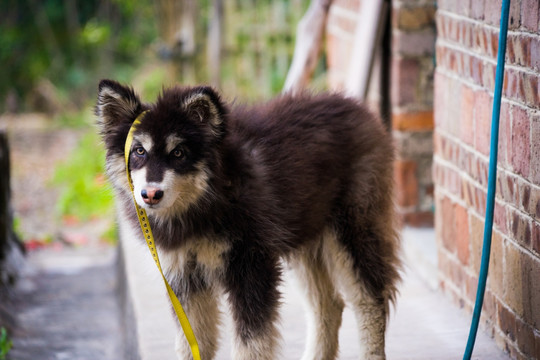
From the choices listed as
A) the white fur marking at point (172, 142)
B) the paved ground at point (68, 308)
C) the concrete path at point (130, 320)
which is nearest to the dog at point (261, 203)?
the white fur marking at point (172, 142)

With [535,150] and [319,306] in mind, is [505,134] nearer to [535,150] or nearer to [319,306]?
→ [535,150]

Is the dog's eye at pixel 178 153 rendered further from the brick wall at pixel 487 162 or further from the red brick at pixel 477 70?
the red brick at pixel 477 70

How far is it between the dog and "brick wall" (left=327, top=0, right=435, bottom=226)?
6.79 feet

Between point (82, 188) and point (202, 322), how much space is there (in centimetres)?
745

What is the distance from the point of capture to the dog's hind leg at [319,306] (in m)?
4.37

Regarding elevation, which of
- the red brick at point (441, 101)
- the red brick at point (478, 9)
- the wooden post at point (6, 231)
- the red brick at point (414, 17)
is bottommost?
the wooden post at point (6, 231)

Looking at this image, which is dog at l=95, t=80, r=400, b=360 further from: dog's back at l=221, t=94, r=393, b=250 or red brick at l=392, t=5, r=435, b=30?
red brick at l=392, t=5, r=435, b=30

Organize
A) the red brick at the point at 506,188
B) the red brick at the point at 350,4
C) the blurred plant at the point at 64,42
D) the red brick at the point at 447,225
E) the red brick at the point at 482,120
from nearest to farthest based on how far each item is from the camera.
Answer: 1. the red brick at the point at 506,188
2. the red brick at the point at 482,120
3. the red brick at the point at 447,225
4. the red brick at the point at 350,4
5. the blurred plant at the point at 64,42

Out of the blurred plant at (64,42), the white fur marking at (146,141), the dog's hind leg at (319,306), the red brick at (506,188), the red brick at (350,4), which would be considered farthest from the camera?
the blurred plant at (64,42)

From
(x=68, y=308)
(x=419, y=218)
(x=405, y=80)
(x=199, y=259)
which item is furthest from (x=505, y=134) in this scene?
(x=68, y=308)

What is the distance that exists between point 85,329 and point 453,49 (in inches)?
149

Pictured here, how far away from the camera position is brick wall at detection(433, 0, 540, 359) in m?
3.70

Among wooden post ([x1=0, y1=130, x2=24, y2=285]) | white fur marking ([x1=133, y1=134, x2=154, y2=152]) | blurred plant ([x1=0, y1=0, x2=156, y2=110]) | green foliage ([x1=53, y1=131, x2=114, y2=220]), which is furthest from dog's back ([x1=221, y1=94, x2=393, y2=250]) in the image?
blurred plant ([x1=0, y1=0, x2=156, y2=110])

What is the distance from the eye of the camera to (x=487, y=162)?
431cm
